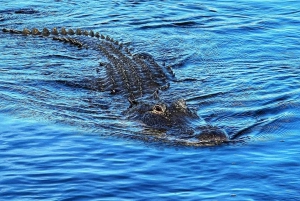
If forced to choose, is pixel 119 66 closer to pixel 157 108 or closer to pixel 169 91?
pixel 169 91

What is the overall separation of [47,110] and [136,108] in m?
1.22

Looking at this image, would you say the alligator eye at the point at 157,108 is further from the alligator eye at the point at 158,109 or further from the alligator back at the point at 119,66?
the alligator back at the point at 119,66

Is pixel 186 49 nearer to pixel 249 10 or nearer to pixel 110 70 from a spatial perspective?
pixel 110 70

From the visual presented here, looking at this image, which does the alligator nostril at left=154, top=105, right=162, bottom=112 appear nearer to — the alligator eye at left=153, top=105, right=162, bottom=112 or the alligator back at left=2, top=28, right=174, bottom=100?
the alligator eye at left=153, top=105, right=162, bottom=112

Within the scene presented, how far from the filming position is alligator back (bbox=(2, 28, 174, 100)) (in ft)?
33.8

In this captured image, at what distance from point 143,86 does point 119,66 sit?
1.13 metres

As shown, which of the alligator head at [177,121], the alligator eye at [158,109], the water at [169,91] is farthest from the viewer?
the alligator eye at [158,109]

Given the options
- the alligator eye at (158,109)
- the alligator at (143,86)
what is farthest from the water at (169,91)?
the alligator eye at (158,109)

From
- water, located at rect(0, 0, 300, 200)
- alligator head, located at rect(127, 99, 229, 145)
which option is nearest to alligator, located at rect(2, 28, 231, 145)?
alligator head, located at rect(127, 99, 229, 145)

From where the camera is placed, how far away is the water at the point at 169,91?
6.91 meters

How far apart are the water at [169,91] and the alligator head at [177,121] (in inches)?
8.3

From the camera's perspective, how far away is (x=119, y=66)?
1129 centimetres

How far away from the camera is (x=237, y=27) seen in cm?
1457

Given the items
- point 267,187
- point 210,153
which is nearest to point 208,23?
point 210,153
